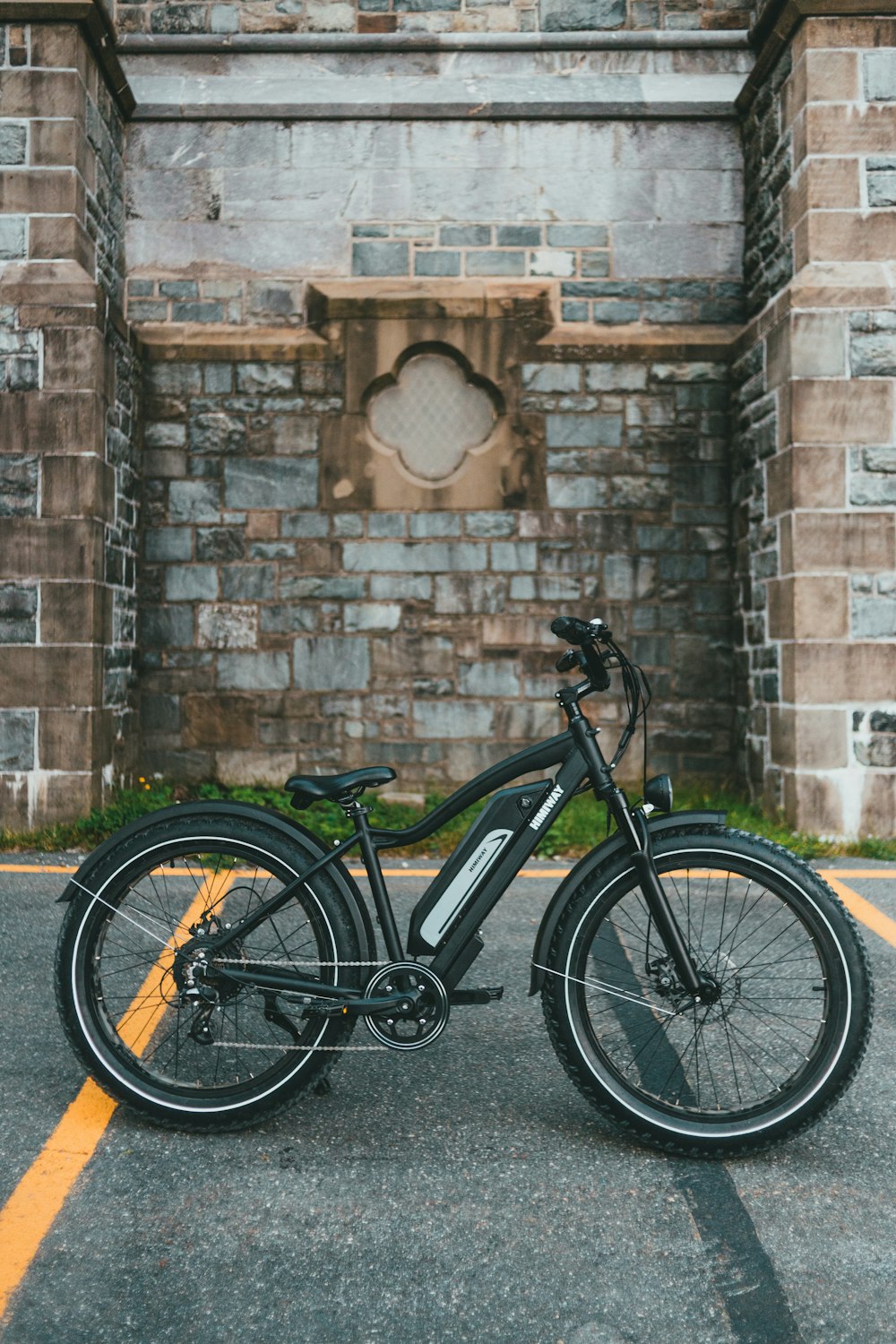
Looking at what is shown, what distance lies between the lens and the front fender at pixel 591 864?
2.75 m

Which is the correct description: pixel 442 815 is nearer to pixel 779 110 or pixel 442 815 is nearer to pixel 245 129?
pixel 779 110

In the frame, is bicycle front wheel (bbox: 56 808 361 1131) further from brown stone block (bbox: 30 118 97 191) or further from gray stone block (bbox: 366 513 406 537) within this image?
brown stone block (bbox: 30 118 97 191)

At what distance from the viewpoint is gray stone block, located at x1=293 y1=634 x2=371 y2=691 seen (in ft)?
25.7

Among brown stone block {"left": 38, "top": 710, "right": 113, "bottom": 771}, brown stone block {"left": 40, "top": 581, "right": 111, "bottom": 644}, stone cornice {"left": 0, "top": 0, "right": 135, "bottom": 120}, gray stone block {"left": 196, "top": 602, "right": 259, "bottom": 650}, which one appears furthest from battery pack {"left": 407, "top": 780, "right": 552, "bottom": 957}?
stone cornice {"left": 0, "top": 0, "right": 135, "bottom": 120}

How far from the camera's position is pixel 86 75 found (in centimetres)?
705

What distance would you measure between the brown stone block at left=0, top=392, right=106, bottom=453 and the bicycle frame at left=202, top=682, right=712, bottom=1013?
4.83 metres

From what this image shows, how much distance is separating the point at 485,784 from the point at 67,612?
474 cm

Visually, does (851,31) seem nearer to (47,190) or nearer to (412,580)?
(412,580)

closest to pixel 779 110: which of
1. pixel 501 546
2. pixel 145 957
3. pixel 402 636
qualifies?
pixel 501 546

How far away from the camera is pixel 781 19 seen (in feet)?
22.9

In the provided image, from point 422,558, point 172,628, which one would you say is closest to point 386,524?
point 422,558

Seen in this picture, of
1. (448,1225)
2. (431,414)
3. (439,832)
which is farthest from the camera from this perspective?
(431,414)

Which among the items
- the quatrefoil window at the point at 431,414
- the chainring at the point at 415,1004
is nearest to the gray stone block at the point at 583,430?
the quatrefoil window at the point at 431,414

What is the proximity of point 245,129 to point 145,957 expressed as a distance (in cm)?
674
